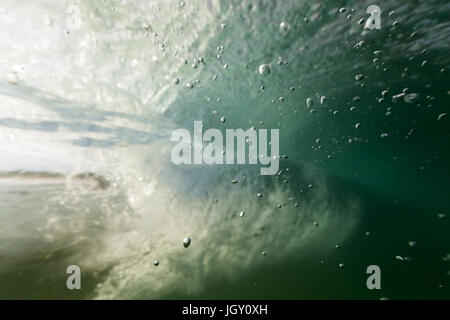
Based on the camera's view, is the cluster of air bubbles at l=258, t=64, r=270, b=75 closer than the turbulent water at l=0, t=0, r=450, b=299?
No

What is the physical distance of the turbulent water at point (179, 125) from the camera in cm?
491

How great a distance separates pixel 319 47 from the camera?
7.13 metres

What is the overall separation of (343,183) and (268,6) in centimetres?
1476

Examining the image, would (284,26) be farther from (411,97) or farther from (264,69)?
(411,97)

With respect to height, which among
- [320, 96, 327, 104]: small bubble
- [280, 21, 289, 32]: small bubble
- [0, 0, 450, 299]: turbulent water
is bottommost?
[0, 0, 450, 299]: turbulent water

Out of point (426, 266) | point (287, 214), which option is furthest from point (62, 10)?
point (426, 266)

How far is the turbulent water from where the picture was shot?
491 centimetres

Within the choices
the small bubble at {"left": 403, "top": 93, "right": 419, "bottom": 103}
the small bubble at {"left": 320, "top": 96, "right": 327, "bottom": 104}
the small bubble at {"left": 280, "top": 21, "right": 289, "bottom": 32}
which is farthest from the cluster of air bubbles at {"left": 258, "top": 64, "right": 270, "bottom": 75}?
the small bubble at {"left": 403, "top": 93, "right": 419, "bottom": 103}

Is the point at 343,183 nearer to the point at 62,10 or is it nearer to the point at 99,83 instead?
the point at 99,83

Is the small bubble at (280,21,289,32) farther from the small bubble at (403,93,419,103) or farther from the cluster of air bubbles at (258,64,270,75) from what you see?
the small bubble at (403,93,419,103)

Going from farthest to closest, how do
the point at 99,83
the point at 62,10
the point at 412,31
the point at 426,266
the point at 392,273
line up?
the point at 426,266, the point at 392,273, the point at 412,31, the point at 99,83, the point at 62,10

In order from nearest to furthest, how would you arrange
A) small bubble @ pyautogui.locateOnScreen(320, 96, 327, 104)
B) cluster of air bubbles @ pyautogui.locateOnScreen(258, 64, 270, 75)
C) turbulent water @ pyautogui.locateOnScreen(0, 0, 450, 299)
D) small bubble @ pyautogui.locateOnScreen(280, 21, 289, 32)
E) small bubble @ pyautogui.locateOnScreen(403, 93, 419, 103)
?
turbulent water @ pyautogui.locateOnScreen(0, 0, 450, 299), small bubble @ pyautogui.locateOnScreen(280, 21, 289, 32), cluster of air bubbles @ pyautogui.locateOnScreen(258, 64, 270, 75), small bubble @ pyautogui.locateOnScreen(403, 93, 419, 103), small bubble @ pyautogui.locateOnScreen(320, 96, 327, 104)

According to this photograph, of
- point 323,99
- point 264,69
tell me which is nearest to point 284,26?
point 264,69

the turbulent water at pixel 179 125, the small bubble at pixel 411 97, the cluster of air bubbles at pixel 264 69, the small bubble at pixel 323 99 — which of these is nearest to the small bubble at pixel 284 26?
the turbulent water at pixel 179 125
